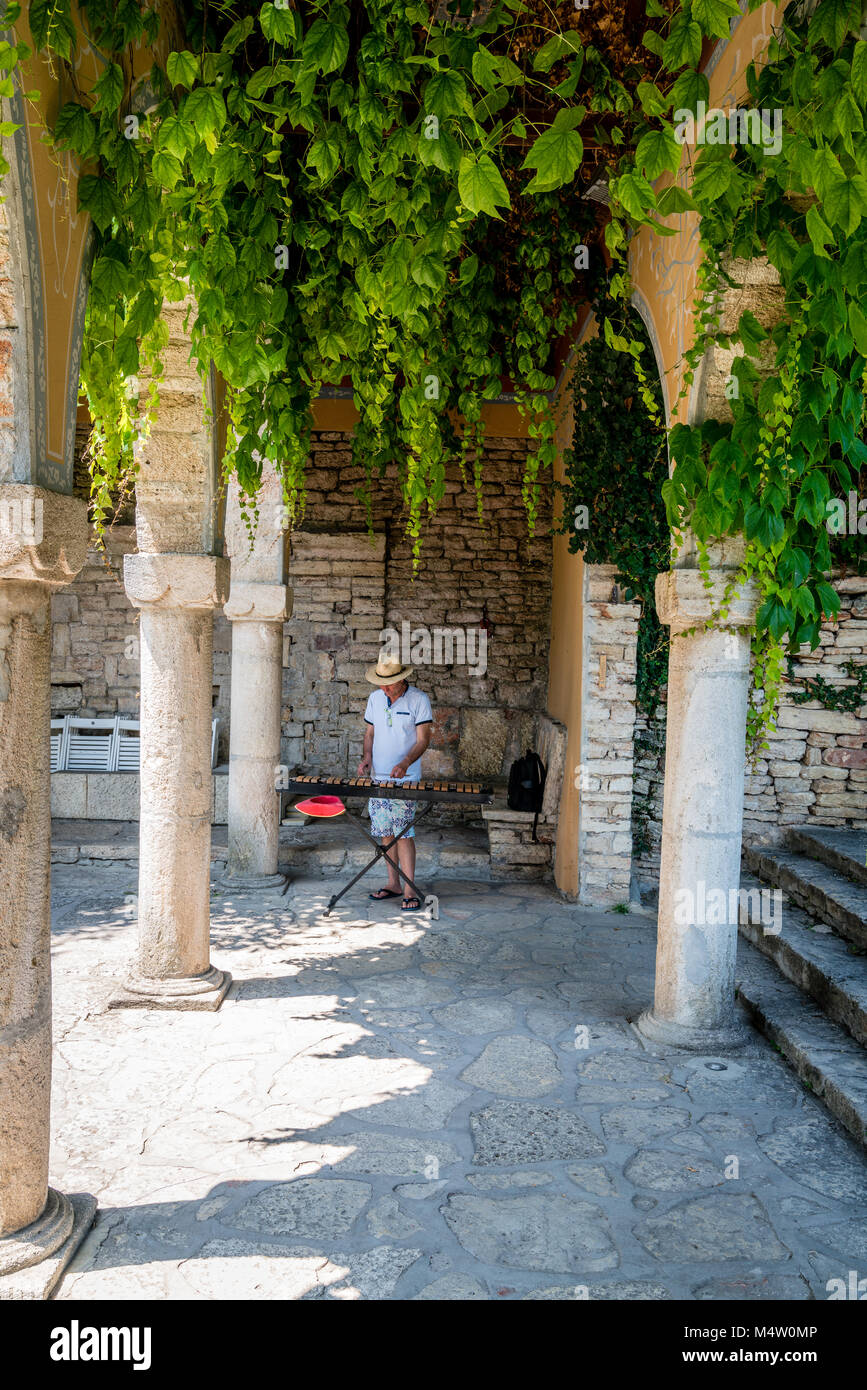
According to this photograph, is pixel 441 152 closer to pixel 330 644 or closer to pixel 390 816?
pixel 390 816

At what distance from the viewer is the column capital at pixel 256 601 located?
6758 mm

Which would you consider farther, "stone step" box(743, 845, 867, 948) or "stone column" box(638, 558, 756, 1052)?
"stone step" box(743, 845, 867, 948)

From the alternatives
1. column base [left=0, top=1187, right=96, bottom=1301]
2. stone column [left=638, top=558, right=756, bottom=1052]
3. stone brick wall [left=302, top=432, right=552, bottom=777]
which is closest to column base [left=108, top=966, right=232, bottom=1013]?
column base [left=0, top=1187, right=96, bottom=1301]

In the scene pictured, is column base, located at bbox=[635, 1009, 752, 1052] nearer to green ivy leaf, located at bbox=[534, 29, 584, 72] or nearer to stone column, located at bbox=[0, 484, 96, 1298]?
stone column, located at bbox=[0, 484, 96, 1298]

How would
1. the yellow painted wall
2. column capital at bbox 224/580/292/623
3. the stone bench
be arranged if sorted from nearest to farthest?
the yellow painted wall < column capital at bbox 224/580/292/623 < the stone bench

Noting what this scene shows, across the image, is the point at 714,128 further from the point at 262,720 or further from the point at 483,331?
the point at 262,720

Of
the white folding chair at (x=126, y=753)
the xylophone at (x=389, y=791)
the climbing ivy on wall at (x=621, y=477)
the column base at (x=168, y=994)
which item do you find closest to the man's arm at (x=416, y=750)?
the xylophone at (x=389, y=791)

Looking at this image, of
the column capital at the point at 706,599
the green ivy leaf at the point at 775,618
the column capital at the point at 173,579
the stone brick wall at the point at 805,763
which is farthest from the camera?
the stone brick wall at the point at 805,763

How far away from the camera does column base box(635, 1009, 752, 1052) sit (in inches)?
168

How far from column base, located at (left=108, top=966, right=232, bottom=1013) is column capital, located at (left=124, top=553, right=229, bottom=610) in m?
1.78

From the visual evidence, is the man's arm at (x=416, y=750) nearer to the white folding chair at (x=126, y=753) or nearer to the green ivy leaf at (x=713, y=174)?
the white folding chair at (x=126, y=753)

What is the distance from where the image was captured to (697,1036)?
169 inches

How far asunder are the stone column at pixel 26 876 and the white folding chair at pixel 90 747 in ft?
19.7
